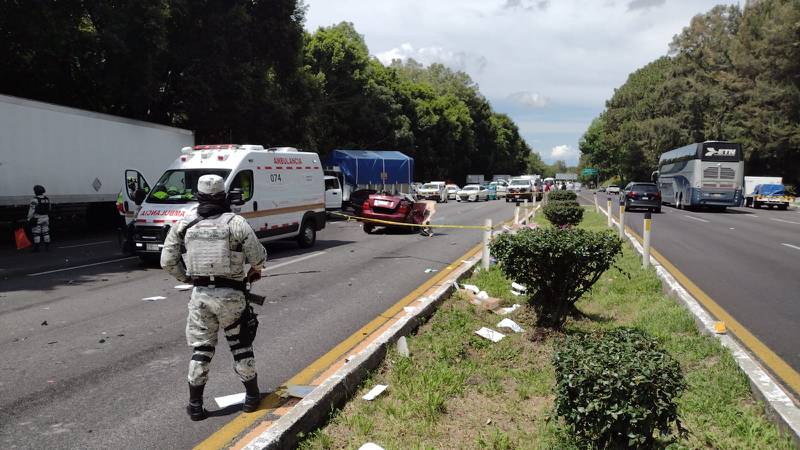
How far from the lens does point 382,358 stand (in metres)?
5.36

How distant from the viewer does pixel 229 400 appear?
4.61 metres

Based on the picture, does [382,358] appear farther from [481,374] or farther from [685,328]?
[685,328]

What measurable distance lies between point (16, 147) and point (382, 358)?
14439 mm

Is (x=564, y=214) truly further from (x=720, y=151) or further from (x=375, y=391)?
(x=720, y=151)

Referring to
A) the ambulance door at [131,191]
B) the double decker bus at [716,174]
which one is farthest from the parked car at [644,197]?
the ambulance door at [131,191]

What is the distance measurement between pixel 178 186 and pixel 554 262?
9055 mm

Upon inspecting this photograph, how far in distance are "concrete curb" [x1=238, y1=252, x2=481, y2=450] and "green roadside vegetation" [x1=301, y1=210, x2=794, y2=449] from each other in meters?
0.08

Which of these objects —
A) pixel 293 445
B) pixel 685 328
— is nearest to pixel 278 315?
pixel 293 445

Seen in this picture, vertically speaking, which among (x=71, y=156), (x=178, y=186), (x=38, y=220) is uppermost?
(x=71, y=156)

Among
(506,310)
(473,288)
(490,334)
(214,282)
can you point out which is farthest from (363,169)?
(214,282)

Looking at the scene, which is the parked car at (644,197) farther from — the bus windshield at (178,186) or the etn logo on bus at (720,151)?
the bus windshield at (178,186)

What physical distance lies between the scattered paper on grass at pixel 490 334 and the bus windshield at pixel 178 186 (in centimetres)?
780

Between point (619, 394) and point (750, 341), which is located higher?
point (619, 394)

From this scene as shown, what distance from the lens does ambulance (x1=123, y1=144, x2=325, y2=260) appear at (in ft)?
37.9
